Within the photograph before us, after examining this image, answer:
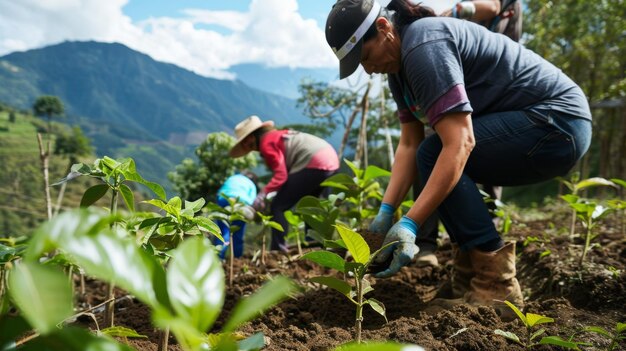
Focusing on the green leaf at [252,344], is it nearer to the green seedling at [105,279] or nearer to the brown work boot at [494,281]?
the green seedling at [105,279]

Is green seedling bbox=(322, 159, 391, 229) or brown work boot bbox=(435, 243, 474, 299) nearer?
brown work boot bbox=(435, 243, 474, 299)

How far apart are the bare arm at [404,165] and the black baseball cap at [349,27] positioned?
51cm

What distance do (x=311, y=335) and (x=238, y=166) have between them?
9.91m

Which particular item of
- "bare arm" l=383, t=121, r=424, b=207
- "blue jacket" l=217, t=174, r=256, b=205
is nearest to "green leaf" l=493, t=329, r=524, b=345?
"bare arm" l=383, t=121, r=424, b=207

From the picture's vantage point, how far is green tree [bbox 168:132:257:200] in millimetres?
10531

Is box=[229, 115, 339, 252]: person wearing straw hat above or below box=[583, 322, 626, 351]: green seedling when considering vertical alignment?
below

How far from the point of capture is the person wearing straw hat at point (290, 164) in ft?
13.4

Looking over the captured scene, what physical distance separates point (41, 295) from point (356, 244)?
0.68 metres

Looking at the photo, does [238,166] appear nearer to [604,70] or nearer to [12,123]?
[604,70]

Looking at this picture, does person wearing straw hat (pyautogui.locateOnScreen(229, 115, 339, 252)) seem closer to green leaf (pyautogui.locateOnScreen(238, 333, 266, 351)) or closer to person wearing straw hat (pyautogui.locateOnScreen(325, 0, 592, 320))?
person wearing straw hat (pyautogui.locateOnScreen(325, 0, 592, 320))

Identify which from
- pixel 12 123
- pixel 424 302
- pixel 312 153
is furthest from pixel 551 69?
pixel 12 123

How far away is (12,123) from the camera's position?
82125mm

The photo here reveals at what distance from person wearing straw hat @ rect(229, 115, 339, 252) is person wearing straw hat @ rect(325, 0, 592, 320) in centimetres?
216

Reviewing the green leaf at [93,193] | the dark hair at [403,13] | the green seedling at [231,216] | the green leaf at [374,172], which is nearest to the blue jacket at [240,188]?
the green seedling at [231,216]
